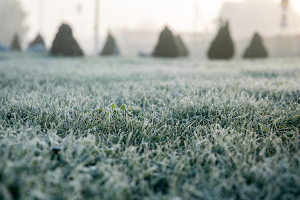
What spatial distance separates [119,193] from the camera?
3.02ft

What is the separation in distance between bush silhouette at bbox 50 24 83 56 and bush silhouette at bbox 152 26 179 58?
4703mm

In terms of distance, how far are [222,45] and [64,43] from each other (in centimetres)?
851

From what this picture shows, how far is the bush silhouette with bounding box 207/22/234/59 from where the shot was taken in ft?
35.6

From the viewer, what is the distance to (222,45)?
10.8 meters

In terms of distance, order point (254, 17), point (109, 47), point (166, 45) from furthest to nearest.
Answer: point (254, 17)
point (109, 47)
point (166, 45)

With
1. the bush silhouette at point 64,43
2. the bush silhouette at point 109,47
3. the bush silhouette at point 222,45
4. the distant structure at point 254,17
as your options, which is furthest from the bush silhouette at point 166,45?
the distant structure at point 254,17

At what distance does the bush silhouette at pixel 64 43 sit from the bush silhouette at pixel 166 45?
185 inches

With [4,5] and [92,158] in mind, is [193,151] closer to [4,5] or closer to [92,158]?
[92,158]

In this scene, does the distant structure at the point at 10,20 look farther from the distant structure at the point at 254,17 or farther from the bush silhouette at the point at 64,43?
the distant structure at the point at 254,17

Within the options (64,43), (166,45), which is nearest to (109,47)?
(64,43)

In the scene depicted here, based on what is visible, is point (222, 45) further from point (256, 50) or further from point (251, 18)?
point (251, 18)

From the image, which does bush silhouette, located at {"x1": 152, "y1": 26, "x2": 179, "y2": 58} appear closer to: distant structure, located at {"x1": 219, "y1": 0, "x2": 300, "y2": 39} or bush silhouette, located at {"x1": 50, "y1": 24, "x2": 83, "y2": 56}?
bush silhouette, located at {"x1": 50, "y1": 24, "x2": 83, "y2": 56}

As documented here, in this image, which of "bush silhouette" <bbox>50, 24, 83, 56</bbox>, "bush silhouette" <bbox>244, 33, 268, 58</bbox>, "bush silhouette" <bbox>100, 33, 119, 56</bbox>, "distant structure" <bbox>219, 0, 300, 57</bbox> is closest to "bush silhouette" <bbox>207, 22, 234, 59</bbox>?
"bush silhouette" <bbox>244, 33, 268, 58</bbox>

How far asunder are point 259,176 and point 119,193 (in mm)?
716
